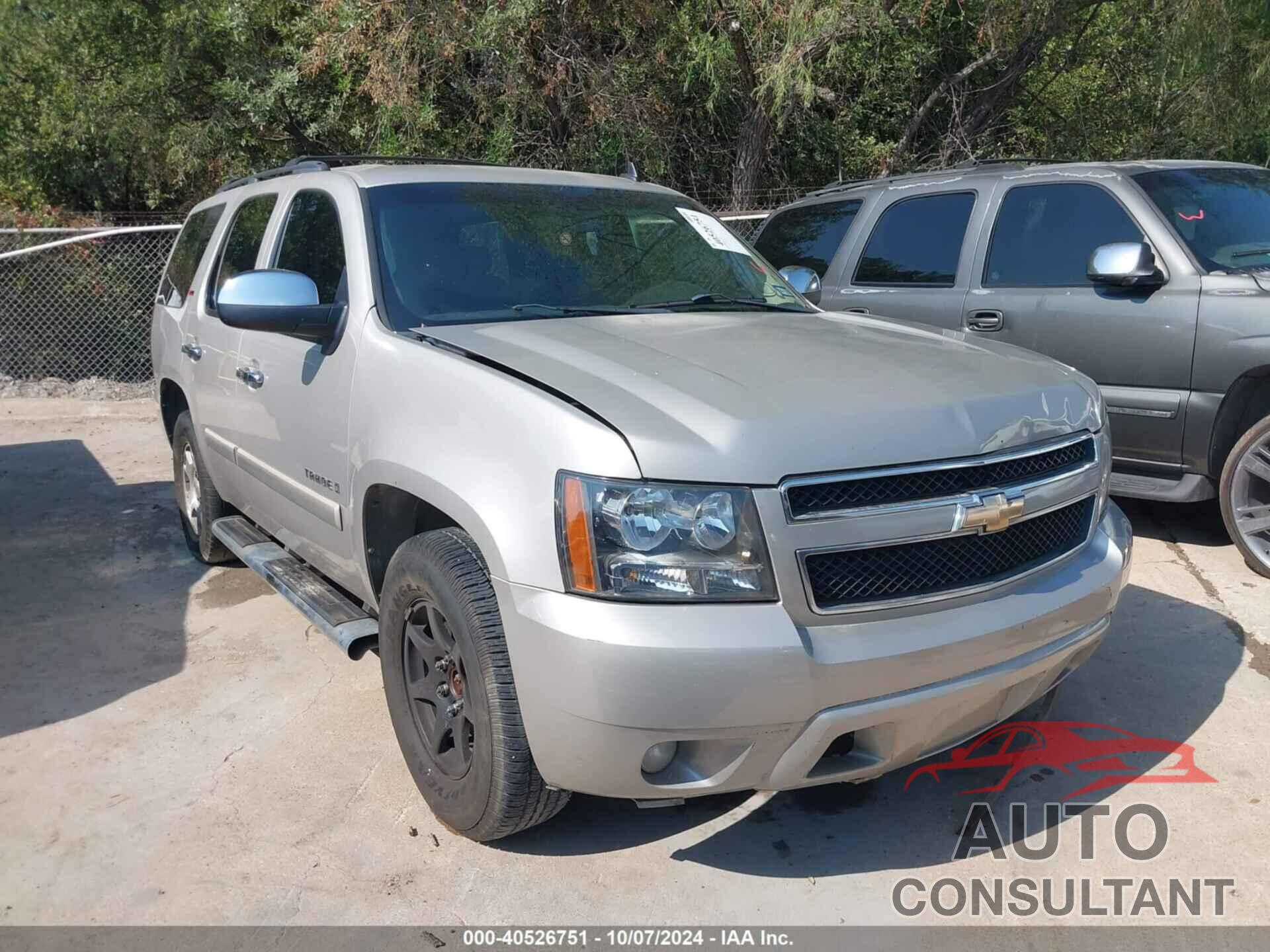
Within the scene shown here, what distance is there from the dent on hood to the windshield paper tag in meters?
1.68

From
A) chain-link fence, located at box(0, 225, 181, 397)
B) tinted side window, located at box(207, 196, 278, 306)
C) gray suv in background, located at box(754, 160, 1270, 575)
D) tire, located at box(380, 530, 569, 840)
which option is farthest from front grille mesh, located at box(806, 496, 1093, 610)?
chain-link fence, located at box(0, 225, 181, 397)

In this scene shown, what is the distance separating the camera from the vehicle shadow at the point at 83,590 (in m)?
4.34

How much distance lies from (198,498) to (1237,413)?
200 inches

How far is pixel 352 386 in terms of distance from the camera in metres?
3.44

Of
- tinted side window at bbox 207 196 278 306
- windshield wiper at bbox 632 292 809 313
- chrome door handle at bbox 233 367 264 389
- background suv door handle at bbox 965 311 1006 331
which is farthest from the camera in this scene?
background suv door handle at bbox 965 311 1006 331

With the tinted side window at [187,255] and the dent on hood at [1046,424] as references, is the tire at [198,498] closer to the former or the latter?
the tinted side window at [187,255]

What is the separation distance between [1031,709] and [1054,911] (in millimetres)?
1052

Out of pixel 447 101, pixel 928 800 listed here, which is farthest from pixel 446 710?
pixel 447 101

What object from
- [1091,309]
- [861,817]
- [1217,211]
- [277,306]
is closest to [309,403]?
[277,306]

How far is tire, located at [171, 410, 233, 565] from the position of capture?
5.38 meters

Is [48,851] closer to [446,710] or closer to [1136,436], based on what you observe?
[446,710]

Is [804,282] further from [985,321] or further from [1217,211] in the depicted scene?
[1217,211]

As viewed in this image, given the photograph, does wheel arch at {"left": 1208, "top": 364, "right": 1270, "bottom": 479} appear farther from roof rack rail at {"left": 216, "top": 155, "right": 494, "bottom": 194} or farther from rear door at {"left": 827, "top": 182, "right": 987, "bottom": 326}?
roof rack rail at {"left": 216, "top": 155, "right": 494, "bottom": 194}

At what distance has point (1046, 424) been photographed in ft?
9.84
